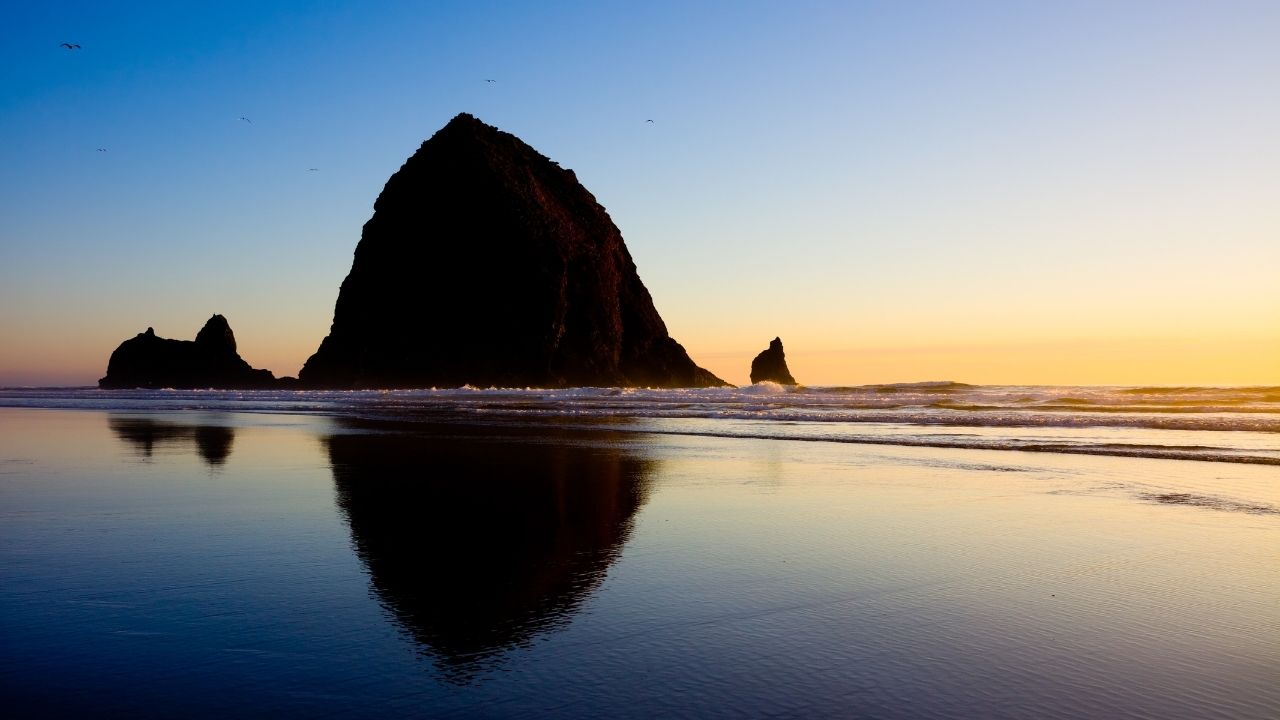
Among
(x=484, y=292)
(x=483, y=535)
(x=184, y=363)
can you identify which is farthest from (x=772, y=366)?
(x=483, y=535)

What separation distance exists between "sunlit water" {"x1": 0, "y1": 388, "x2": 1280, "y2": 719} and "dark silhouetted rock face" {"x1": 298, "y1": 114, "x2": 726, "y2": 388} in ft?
267

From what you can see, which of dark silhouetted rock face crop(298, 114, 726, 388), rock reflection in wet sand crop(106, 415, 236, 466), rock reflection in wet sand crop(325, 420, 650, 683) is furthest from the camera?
dark silhouetted rock face crop(298, 114, 726, 388)

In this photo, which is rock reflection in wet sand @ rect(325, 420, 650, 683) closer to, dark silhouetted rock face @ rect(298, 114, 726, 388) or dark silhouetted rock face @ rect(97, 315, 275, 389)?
dark silhouetted rock face @ rect(298, 114, 726, 388)

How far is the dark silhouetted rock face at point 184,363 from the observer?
13200 centimetres

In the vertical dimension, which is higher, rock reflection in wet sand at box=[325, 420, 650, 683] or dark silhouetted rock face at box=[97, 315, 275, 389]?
dark silhouetted rock face at box=[97, 315, 275, 389]

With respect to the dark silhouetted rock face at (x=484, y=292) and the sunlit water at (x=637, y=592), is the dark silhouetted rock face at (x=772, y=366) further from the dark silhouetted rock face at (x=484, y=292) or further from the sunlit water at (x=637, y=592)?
the sunlit water at (x=637, y=592)

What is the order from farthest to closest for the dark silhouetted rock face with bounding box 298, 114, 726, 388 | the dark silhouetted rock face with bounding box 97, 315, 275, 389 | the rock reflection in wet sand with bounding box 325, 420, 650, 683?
the dark silhouetted rock face with bounding box 97, 315, 275, 389 → the dark silhouetted rock face with bounding box 298, 114, 726, 388 → the rock reflection in wet sand with bounding box 325, 420, 650, 683

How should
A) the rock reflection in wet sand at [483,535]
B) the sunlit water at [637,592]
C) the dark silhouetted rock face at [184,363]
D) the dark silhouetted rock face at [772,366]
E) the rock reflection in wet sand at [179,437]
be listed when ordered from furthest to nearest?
the dark silhouetted rock face at [184,363] < the dark silhouetted rock face at [772,366] < the rock reflection in wet sand at [179,437] < the rock reflection in wet sand at [483,535] < the sunlit water at [637,592]

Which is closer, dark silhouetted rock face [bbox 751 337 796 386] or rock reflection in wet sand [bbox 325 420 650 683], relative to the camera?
rock reflection in wet sand [bbox 325 420 650 683]

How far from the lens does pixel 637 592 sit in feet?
18.1

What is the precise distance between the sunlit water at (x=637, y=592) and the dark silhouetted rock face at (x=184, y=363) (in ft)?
433

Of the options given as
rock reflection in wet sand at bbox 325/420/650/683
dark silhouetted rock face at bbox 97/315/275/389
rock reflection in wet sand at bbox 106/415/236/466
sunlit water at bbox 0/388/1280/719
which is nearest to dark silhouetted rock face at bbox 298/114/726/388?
dark silhouetted rock face at bbox 97/315/275/389

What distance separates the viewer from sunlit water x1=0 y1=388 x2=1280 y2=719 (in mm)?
3736

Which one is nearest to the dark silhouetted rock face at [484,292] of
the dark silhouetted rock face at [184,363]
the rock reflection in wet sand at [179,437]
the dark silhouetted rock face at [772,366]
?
the dark silhouetted rock face at [772,366]
